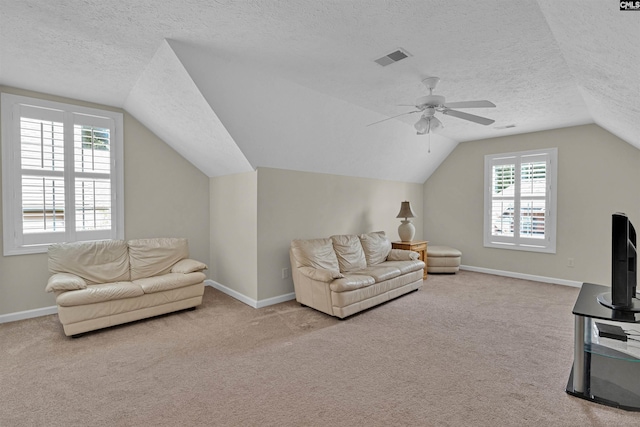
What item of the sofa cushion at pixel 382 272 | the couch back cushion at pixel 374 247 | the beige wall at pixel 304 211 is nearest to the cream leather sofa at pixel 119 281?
the beige wall at pixel 304 211

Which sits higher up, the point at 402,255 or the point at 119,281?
the point at 402,255

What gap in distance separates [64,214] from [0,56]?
1911 mm

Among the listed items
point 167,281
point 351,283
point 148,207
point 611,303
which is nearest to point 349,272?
point 351,283

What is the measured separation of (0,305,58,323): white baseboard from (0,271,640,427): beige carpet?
0.14m

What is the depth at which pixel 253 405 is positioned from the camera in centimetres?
224

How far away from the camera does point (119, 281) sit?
4027mm

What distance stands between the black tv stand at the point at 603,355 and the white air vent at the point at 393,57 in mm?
2523

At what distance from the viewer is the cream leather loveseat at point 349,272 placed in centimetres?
387

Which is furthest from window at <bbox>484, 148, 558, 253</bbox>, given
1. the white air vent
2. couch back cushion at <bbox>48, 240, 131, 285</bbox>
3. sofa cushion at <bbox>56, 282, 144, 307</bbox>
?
couch back cushion at <bbox>48, 240, 131, 285</bbox>

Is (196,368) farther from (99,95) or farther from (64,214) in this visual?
(99,95)

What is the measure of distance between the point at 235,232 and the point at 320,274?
5.37ft

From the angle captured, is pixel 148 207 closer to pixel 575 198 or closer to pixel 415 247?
pixel 415 247

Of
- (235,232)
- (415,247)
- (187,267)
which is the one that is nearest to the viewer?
(187,267)

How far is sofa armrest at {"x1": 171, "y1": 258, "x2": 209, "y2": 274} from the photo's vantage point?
424 centimetres
